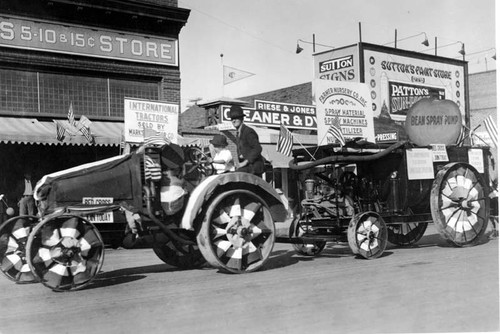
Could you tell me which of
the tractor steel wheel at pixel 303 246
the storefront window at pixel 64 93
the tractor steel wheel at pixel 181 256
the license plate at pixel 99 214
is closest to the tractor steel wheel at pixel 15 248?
the license plate at pixel 99 214

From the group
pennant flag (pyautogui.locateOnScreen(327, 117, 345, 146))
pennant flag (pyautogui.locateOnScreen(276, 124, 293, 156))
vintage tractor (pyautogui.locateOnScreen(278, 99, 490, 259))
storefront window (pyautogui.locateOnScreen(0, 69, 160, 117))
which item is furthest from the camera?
storefront window (pyautogui.locateOnScreen(0, 69, 160, 117))

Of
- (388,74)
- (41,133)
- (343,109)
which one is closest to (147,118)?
(41,133)

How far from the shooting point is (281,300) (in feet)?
20.1

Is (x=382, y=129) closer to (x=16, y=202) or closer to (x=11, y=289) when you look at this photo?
(x=16, y=202)

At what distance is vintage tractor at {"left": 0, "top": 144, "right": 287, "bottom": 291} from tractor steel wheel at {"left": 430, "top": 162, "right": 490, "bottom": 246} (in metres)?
2.86

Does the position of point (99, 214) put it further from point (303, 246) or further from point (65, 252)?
point (303, 246)

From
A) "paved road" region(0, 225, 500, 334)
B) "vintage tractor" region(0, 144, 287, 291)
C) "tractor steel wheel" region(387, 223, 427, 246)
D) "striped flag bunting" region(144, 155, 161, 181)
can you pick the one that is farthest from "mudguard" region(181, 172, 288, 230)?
"tractor steel wheel" region(387, 223, 427, 246)

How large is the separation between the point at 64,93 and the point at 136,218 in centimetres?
1009

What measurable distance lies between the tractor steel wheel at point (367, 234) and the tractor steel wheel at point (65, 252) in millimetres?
3847

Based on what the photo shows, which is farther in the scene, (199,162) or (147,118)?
(147,118)

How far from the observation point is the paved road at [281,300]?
5188mm

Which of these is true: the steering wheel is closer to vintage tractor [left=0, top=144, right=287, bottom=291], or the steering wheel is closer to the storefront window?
vintage tractor [left=0, top=144, right=287, bottom=291]

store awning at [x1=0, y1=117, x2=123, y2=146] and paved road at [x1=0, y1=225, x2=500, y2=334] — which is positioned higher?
store awning at [x1=0, y1=117, x2=123, y2=146]

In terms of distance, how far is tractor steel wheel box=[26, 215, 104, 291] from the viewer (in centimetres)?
655
